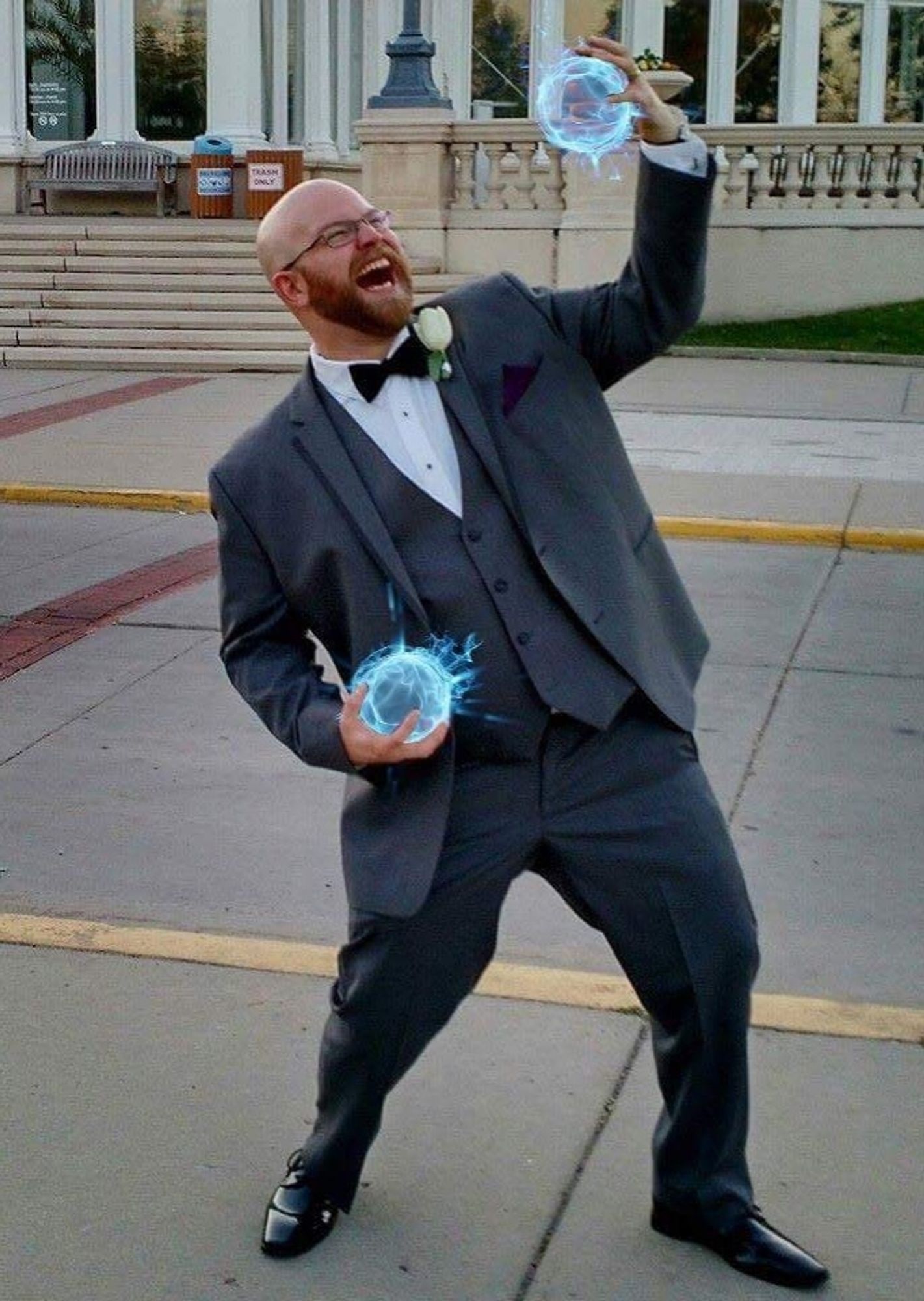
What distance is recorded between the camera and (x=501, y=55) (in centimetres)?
2769

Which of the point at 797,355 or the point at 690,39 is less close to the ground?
the point at 690,39

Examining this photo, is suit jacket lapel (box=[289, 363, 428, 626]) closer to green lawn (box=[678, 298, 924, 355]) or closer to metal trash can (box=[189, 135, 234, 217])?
green lawn (box=[678, 298, 924, 355])

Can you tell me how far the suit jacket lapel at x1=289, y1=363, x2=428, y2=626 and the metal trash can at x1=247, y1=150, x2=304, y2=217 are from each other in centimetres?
2069

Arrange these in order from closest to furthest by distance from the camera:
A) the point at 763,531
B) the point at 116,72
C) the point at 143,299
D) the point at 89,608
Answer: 1. the point at 89,608
2. the point at 763,531
3. the point at 143,299
4. the point at 116,72

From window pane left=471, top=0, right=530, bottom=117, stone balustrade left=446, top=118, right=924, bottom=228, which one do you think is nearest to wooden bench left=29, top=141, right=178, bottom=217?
window pane left=471, top=0, right=530, bottom=117

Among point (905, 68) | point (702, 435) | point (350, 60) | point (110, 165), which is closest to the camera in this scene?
point (702, 435)

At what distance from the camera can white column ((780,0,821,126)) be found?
89.4 feet

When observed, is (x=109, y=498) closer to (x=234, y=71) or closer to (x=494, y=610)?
(x=494, y=610)

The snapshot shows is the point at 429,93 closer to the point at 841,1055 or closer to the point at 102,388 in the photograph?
the point at 102,388

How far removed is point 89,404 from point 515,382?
1259 cm

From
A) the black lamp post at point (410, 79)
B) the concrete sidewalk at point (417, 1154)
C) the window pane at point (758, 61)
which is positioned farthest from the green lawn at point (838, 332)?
the concrete sidewalk at point (417, 1154)

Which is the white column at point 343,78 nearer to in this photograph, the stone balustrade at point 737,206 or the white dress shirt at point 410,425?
the stone balustrade at point 737,206

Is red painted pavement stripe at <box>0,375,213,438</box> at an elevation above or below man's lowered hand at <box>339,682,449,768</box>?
below

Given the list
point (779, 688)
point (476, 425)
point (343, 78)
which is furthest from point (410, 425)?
point (343, 78)
